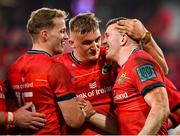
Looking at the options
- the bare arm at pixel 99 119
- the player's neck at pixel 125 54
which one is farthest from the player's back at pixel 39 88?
the player's neck at pixel 125 54

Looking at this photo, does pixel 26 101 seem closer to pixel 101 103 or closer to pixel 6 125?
pixel 6 125

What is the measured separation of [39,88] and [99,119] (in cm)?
72

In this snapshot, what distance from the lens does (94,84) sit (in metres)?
5.25

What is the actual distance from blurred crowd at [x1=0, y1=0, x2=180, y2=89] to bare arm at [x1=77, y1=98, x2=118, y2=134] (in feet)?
18.3

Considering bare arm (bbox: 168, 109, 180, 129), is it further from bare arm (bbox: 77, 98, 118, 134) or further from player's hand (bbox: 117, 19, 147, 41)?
player's hand (bbox: 117, 19, 147, 41)

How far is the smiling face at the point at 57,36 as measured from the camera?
502 cm

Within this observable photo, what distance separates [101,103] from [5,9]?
884 centimetres

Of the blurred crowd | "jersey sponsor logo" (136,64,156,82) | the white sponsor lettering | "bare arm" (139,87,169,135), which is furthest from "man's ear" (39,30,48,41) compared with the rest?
the blurred crowd

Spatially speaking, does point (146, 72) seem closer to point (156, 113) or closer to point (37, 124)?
point (156, 113)

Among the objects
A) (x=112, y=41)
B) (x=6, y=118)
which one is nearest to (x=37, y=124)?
(x=6, y=118)

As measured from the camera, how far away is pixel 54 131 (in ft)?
15.9

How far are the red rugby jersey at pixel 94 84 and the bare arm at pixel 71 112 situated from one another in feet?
1.22

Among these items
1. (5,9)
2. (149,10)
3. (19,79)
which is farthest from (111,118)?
(149,10)

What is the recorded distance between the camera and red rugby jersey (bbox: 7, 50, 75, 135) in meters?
4.73
